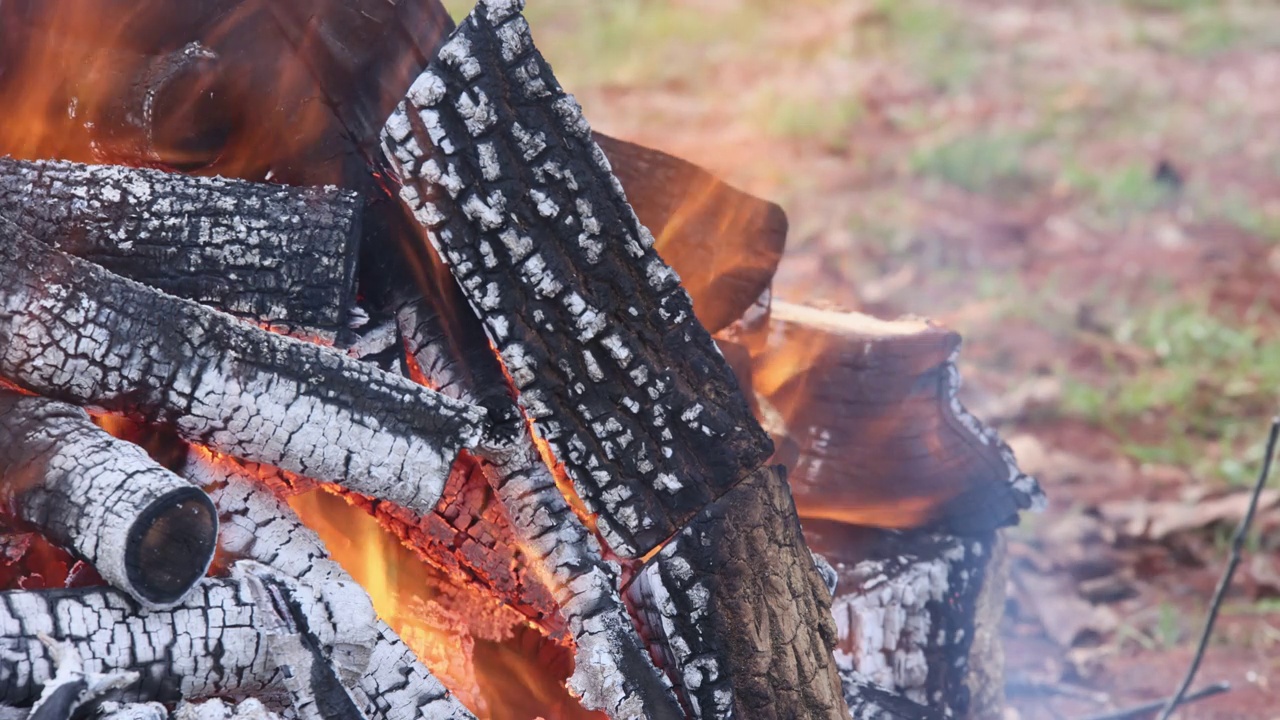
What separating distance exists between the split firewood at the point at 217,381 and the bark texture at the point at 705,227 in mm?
625

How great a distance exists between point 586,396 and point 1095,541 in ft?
7.78

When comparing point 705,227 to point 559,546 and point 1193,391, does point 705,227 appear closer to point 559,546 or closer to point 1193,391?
point 559,546

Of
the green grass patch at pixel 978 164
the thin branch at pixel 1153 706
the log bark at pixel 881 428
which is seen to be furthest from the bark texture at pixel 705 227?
the green grass patch at pixel 978 164

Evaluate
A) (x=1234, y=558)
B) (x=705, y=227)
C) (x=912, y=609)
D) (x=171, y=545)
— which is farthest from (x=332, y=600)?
(x=1234, y=558)

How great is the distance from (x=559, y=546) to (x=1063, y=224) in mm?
4331

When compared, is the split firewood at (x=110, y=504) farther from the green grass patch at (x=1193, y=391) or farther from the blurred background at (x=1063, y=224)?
the green grass patch at (x=1193, y=391)

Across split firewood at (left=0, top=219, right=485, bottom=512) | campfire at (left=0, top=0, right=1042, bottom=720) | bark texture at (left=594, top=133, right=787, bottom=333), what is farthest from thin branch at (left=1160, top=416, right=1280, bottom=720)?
split firewood at (left=0, top=219, right=485, bottom=512)

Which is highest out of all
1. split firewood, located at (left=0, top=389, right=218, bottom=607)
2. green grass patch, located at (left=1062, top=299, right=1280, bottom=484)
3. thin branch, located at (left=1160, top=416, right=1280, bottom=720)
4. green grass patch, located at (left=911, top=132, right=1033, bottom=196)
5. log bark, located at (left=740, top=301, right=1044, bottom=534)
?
split firewood, located at (left=0, top=389, right=218, bottom=607)

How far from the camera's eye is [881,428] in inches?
84.8

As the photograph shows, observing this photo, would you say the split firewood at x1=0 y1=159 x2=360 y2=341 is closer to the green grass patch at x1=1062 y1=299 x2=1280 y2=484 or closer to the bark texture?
the bark texture

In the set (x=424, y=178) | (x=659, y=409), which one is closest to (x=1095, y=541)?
(x=659, y=409)

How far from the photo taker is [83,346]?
1375 millimetres

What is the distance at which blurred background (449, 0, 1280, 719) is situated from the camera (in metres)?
3.12

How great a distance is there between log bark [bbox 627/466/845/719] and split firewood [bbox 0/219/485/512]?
34 centimetres
